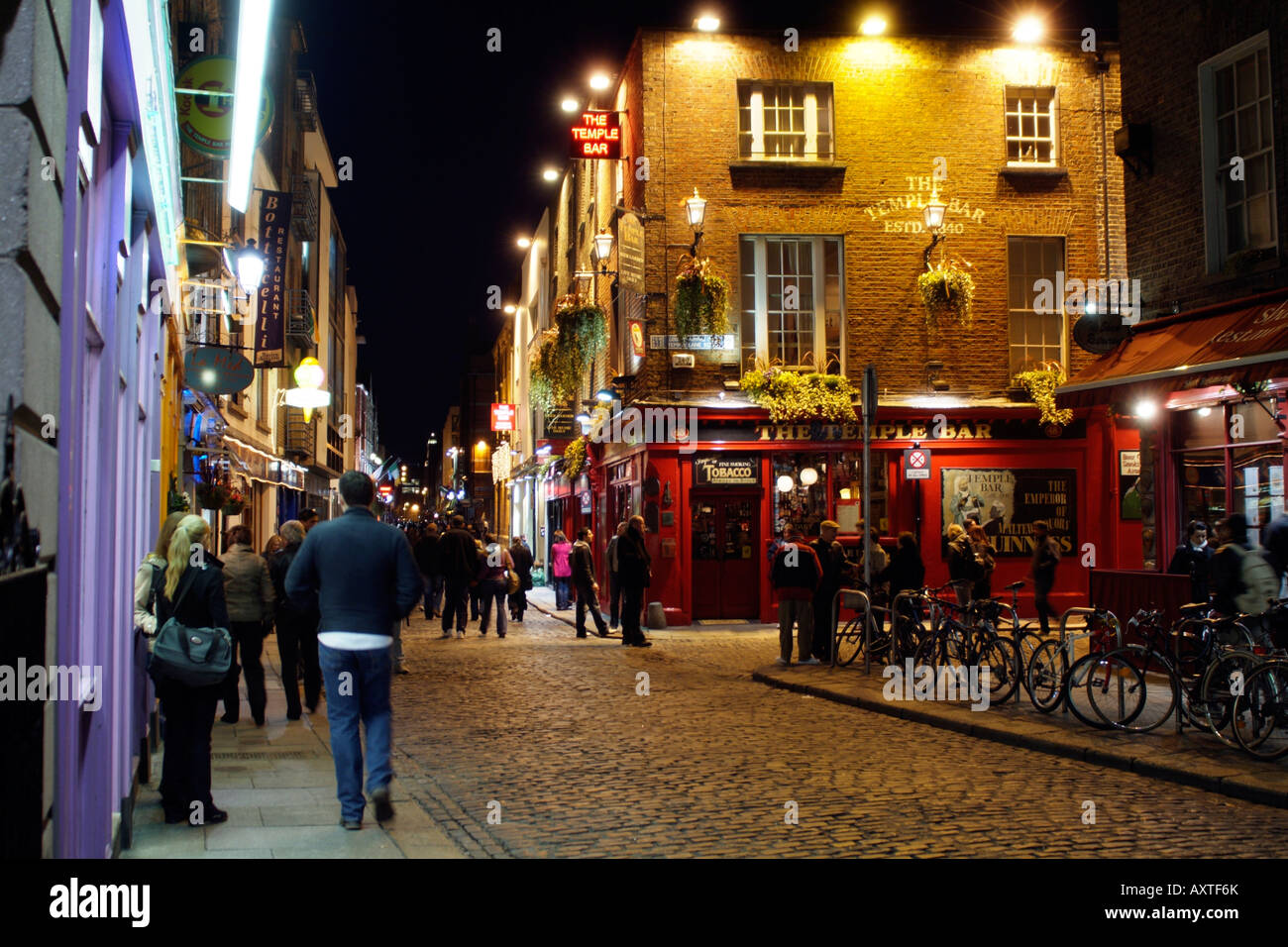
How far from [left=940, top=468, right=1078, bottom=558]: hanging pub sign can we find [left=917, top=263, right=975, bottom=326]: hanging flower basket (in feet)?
9.82

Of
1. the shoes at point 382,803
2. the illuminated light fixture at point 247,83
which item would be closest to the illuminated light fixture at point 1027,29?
the illuminated light fixture at point 247,83

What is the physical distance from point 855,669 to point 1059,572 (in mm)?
10207

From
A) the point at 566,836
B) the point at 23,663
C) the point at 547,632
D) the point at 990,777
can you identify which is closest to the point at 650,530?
the point at 547,632

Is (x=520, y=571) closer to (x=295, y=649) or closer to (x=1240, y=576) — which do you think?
(x=295, y=649)

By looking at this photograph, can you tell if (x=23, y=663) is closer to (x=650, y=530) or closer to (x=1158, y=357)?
(x=1158, y=357)

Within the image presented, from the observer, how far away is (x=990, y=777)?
8656 mm

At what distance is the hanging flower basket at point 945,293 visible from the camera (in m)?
22.7

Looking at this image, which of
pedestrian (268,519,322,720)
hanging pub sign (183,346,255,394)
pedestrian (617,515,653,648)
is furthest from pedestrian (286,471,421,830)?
pedestrian (617,515,653,648)

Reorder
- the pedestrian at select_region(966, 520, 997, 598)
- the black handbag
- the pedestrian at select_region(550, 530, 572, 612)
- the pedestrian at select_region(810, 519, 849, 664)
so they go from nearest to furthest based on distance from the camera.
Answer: the black handbag → the pedestrian at select_region(810, 519, 849, 664) → the pedestrian at select_region(966, 520, 997, 598) → the pedestrian at select_region(550, 530, 572, 612)

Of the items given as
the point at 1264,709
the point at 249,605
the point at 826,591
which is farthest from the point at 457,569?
the point at 1264,709

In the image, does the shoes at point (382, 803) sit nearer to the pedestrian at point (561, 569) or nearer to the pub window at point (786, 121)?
the pedestrian at point (561, 569)

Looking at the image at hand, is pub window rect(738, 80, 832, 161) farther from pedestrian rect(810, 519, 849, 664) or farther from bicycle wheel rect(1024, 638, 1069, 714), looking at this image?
bicycle wheel rect(1024, 638, 1069, 714)

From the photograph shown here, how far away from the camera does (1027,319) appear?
23.8 meters

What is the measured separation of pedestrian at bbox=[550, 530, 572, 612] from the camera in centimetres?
2545
